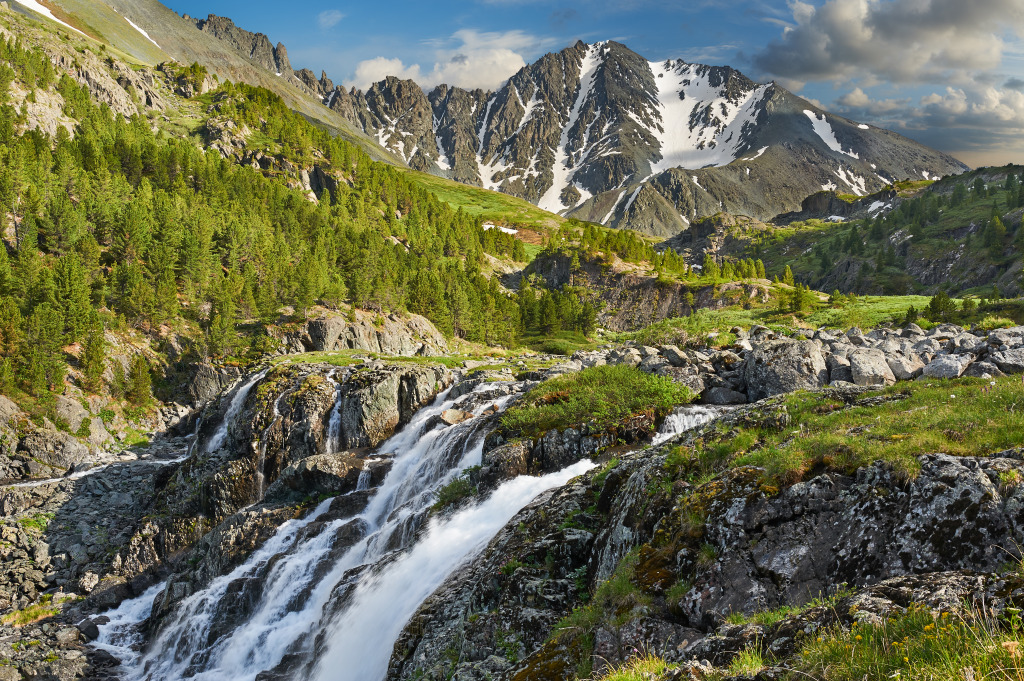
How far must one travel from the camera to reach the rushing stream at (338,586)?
1855 cm

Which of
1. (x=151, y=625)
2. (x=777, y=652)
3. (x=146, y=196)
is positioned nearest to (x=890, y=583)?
(x=777, y=652)

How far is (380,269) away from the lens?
299 feet

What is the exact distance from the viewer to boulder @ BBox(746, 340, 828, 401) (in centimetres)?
2869

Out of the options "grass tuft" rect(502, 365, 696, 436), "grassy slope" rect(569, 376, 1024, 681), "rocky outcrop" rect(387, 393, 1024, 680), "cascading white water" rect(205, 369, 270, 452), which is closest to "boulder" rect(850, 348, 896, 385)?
"grass tuft" rect(502, 365, 696, 436)

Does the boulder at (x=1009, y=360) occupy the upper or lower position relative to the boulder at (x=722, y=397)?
upper

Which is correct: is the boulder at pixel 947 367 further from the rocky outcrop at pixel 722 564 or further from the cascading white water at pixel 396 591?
the cascading white water at pixel 396 591

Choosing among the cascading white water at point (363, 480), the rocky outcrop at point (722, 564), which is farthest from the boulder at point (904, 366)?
the cascading white water at point (363, 480)

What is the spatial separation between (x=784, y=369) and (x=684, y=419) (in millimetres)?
7323

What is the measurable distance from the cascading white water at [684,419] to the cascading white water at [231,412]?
3953 centimetres

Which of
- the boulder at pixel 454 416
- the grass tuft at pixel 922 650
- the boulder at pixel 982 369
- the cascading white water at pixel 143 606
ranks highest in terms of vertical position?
the grass tuft at pixel 922 650

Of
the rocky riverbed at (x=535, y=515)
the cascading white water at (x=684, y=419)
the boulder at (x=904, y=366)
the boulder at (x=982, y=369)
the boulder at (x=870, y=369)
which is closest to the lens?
the rocky riverbed at (x=535, y=515)

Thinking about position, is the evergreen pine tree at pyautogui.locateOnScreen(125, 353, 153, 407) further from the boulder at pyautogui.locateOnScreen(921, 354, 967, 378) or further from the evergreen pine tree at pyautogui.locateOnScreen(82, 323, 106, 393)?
the boulder at pyautogui.locateOnScreen(921, 354, 967, 378)

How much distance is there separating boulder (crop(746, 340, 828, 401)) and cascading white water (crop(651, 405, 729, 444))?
3727 millimetres

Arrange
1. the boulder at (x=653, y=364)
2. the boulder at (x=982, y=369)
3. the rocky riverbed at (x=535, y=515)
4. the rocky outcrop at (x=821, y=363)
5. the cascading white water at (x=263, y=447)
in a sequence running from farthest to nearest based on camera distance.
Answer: the cascading white water at (x=263, y=447)
the boulder at (x=653, y=364)
the rocky outcrop at (x=821, y=363)
the boulder at (x=982, y=369)
the rocky riverbed at (x=535, y=515)
